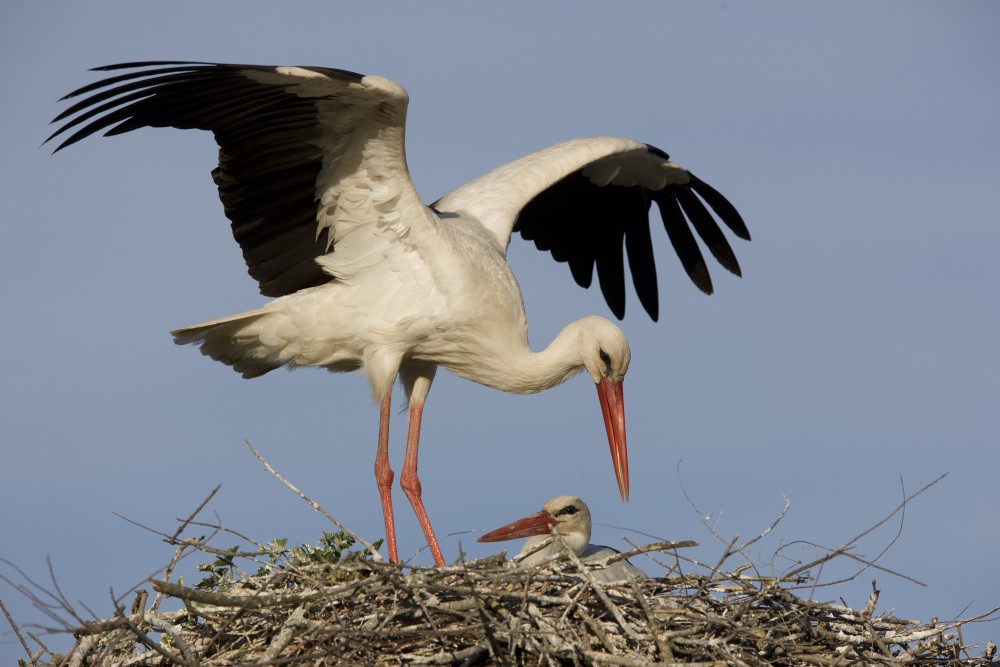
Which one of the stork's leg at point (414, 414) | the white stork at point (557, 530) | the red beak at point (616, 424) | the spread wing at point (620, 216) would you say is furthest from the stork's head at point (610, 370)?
the spread wing at point (620, 216)

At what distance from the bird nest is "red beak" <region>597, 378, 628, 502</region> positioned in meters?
1.49

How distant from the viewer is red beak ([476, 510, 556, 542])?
6.85 m

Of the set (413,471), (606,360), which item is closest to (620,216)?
(606,360)

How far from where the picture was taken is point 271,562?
19.5 feet

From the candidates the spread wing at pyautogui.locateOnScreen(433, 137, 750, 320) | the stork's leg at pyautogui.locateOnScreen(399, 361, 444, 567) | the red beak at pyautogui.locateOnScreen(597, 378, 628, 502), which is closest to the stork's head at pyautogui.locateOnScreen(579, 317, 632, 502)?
the red beak at pyautogui.locateOnScreen(597, 378, 628, 502)

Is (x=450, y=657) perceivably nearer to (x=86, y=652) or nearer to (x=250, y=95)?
(x=86, y=652)

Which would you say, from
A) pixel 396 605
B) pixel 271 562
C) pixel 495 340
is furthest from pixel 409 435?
pixel 396 605

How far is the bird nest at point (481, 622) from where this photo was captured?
207 inches

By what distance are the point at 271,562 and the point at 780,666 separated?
7.42ft

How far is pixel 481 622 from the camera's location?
206 inches

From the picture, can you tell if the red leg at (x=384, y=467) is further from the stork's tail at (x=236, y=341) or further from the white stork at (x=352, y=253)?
the stork's tail at (x=236, y=341)

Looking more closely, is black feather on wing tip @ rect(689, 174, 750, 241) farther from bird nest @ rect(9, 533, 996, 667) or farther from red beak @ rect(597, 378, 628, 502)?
bird nest @ rect(9, 533, 996, 667)

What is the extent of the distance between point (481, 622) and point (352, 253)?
2.57 meters

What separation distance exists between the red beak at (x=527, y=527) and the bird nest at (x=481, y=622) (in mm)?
1046
